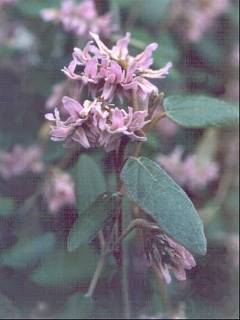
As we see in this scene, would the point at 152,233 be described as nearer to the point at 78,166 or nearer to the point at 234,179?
A: the point at 78,166

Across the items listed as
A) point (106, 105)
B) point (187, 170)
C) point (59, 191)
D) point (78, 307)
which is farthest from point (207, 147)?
point (106, 105)

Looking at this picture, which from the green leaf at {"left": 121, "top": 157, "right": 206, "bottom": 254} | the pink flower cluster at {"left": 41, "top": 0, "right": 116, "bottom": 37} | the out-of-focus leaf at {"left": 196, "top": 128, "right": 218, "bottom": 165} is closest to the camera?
the green leaf at {"left": 121, "top": 157, "right": 206, "bottom": 254}

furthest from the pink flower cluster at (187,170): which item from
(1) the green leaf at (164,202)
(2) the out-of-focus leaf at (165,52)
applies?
(1) the green leaf at (164,202)

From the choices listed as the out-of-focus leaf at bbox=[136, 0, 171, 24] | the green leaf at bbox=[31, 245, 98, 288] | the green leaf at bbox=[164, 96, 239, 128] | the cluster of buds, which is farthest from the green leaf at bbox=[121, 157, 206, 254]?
the out-of-focus leaf at bbox=[136, 0, 171, 24]

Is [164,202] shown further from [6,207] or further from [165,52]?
[165,52]

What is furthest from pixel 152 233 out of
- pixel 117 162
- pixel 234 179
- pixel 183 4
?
pixel 183 4

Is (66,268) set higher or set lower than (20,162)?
lower

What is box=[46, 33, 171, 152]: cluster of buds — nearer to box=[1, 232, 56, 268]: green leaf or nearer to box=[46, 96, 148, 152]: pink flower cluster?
box=[46, 96, 148, 152]: pink flower cluster
